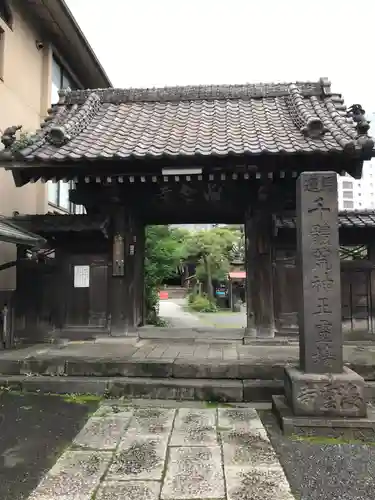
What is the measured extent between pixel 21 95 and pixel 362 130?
854 centimetres

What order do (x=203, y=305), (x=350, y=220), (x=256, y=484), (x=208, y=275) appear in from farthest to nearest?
(x=208, y=275)
(x=203, y=305)
(x=350, y=220)
(x=256, y=484)

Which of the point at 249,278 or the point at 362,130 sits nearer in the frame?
the point at 362,130

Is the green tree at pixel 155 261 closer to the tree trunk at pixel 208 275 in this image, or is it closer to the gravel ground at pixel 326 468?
the gravel ground at pixel 326 468

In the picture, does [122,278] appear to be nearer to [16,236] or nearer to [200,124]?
[16,236]

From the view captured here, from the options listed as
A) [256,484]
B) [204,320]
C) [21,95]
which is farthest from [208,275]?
[256,484]

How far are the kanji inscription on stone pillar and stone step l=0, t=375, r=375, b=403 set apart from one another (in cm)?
108

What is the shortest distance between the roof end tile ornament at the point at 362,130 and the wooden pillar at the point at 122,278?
478 centimetres

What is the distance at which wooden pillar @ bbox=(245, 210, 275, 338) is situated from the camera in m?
8.05

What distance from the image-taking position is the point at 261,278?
26.6 feet

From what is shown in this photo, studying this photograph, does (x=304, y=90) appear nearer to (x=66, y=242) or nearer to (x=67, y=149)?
(x=67, y=149)

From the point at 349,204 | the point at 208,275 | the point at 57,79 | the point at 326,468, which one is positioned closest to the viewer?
the point at 326,468

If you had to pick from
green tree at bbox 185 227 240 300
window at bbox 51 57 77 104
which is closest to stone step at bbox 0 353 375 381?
window at bbox 51 57 77 104

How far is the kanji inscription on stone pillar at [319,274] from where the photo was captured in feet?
16.5

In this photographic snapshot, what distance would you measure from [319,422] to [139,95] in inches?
351
